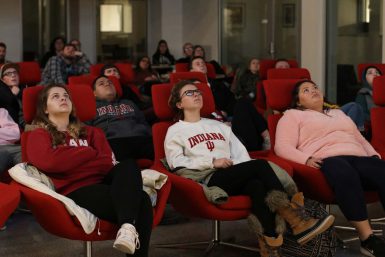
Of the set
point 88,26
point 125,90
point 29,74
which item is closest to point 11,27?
point 88,26

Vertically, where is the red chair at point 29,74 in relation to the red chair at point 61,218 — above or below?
above

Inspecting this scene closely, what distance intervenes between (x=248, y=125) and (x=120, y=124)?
3.21 ft

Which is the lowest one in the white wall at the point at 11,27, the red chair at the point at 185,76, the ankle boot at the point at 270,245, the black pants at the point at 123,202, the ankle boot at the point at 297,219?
the ankle boot at the point at 270,245

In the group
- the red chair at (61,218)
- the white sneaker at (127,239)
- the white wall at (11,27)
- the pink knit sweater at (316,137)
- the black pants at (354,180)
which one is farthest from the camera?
the white wall at (11,27)

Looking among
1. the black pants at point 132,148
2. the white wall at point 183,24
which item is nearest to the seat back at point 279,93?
the black pants at point 132,148

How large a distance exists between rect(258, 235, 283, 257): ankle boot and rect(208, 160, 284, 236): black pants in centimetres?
3

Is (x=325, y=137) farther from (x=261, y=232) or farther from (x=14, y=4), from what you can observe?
(x=14, y=4)

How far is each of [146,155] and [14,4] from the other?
29.7 feet

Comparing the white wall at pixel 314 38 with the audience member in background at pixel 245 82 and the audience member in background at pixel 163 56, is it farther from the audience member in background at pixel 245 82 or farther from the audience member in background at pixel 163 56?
the audience member in background at pixel 163 56

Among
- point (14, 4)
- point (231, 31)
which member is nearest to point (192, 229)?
point (231, 31)

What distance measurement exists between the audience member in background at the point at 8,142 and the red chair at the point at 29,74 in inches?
83.5

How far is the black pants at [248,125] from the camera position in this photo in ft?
17.7

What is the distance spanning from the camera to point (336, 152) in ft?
14.9

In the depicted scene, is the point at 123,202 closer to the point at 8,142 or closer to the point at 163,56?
the point at 8,142
